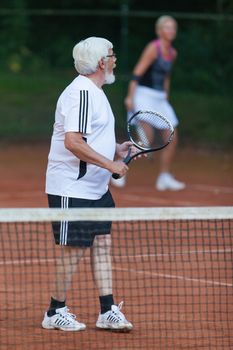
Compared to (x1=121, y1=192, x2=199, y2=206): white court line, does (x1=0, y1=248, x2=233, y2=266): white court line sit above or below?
below

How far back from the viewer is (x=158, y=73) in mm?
14055

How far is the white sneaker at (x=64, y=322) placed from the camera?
704cm

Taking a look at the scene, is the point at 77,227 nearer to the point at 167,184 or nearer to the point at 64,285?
the point at 64,285

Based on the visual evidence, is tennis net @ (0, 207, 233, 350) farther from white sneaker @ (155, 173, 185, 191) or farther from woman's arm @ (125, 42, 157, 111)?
white sneaker @ (155, 173, 185, 191)

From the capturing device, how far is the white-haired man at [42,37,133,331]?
6953 mm

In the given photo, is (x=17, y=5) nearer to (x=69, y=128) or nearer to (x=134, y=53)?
(x=134, y=53)

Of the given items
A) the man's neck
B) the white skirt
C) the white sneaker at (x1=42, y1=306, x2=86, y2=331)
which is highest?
the white skirt

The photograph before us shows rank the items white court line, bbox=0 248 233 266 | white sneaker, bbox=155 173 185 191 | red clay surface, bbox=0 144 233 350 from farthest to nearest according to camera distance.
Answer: white sneaker, bbox=155 173 185 191
white court line, bbox=0 248 233 266
red clay surface, bbox=0 144 233 350

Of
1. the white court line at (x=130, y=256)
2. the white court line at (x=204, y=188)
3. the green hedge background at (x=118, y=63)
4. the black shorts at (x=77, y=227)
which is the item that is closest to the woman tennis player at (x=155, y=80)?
the white court line at (x=204, y=188)

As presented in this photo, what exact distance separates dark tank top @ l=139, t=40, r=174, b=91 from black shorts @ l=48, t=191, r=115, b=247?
6.98 meters

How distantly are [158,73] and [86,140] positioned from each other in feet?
23.5

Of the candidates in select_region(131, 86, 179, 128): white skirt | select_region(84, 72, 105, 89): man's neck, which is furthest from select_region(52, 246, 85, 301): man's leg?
select_region(131, 86, 179, 128): white skirt

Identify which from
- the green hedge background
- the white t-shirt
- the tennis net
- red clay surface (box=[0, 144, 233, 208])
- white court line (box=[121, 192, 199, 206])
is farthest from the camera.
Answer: the green hedge background

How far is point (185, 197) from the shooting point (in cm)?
1362
